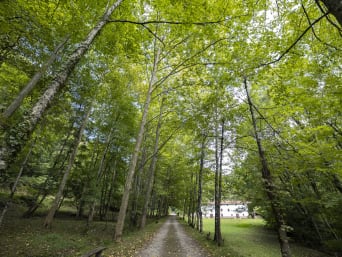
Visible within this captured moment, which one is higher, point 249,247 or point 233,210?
point 233,210

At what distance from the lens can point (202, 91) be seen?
12859mm

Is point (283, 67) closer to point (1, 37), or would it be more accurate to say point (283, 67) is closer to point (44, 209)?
point (1, 37)

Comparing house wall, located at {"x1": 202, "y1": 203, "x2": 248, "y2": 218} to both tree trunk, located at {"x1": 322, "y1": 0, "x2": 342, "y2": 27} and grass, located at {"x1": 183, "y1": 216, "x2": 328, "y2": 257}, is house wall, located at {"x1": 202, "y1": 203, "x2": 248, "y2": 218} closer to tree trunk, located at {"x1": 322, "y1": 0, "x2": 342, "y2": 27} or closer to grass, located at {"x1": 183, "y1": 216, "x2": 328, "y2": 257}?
grass, located at {"x1": 183, "y1": 216, "x2": 328, "y2": 257}

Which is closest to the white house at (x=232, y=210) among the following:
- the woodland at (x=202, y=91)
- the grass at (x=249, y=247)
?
the woodland at (x=202, y=91)

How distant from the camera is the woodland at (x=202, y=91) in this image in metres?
4.59

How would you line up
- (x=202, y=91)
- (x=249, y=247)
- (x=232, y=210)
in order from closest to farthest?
(x=249, y=247) → (x=202, y=91) → (x=232, y=210)

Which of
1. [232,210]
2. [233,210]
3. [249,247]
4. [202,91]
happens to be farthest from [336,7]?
[232,210]

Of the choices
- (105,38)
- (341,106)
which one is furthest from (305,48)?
(105,38)

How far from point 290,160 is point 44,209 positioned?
19.9 meters

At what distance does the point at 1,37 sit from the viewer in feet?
15.5

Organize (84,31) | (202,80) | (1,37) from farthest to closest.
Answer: (202,80), (84,31), (1,37)

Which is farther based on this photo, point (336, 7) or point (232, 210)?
point (232, 210)

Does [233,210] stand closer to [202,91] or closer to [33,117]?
[202,91]

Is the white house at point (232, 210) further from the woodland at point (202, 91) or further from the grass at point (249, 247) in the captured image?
the grass at point (249, 247)
